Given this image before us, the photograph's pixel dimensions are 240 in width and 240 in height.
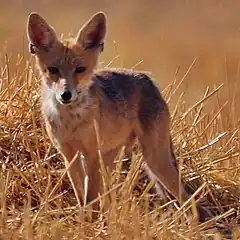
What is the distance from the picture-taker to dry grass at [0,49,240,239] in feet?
16.0

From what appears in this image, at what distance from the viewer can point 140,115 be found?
6570 mm

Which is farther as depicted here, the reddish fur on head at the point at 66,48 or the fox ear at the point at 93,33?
the fox ear at the point at 93,33

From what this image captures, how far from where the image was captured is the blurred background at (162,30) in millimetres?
12938

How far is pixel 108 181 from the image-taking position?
4.89 meters

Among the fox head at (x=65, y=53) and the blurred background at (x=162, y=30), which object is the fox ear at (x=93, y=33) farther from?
the blurred background at (x=162, y=30)

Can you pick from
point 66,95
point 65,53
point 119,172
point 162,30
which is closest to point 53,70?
point 65,53

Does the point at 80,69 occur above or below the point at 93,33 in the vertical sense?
below

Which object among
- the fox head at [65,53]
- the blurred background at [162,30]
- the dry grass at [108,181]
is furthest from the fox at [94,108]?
the blurred background at [162,30]

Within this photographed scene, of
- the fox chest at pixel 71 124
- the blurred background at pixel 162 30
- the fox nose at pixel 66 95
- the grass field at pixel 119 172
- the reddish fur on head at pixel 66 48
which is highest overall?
the reddish fur on head at pixel 66 48

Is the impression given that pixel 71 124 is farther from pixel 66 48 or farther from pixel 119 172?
pixel 119 172

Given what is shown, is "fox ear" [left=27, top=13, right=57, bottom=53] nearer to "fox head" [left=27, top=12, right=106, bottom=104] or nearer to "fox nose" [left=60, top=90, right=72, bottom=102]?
"fox head" [left=27, top=12, right=106, bottom=104]

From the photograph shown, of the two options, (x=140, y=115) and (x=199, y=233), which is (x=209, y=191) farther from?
(x=199, y=233)

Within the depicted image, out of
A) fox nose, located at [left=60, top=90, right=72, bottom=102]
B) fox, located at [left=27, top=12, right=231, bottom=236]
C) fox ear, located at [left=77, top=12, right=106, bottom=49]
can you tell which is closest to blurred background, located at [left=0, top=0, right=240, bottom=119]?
fox, located at [left=27, top=12, right=231, bottom=236]

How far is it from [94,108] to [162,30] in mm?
9891
